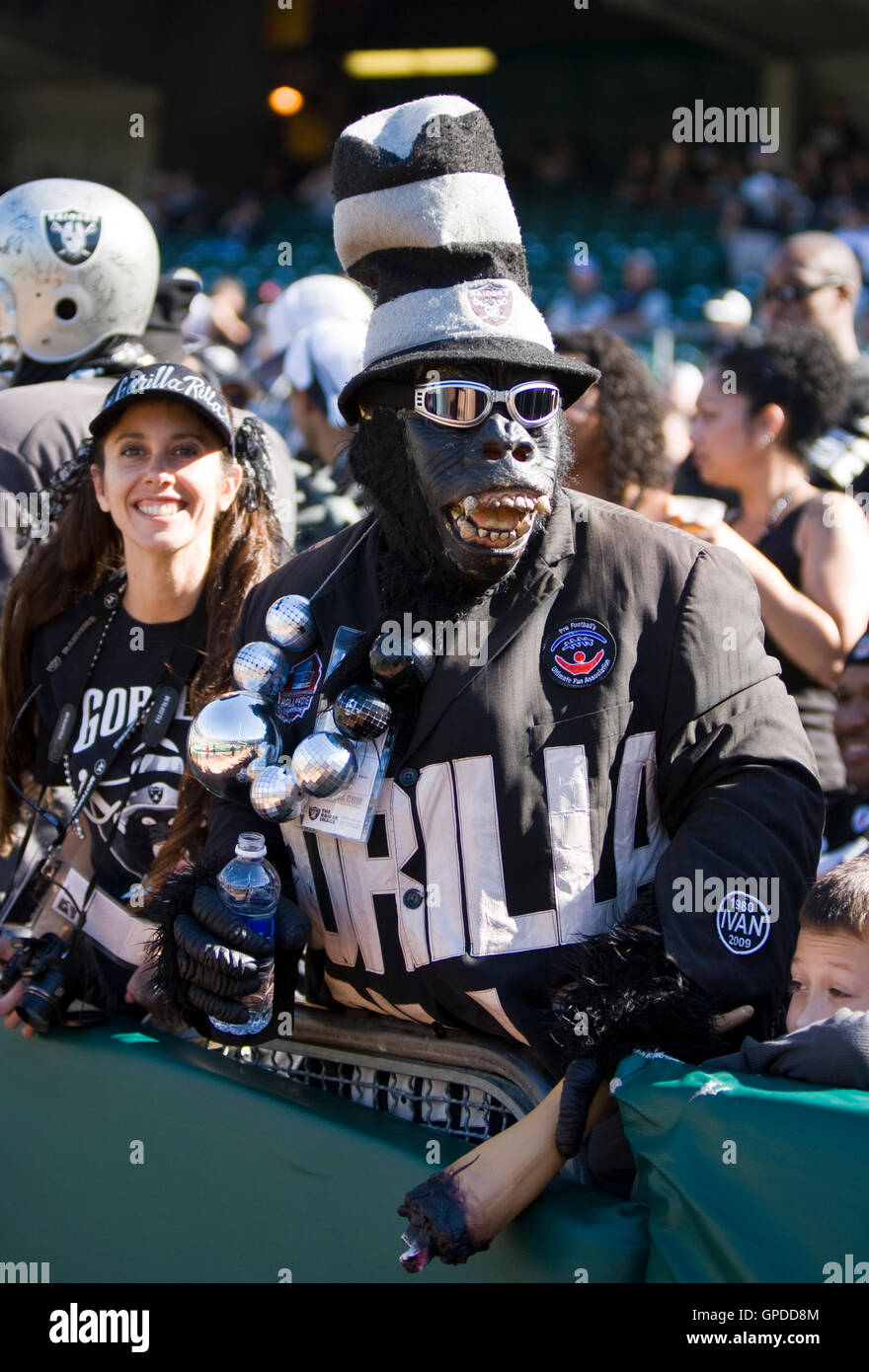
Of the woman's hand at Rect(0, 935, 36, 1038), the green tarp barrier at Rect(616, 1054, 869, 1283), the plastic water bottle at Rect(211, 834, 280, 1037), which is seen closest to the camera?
the green tarp barrier at Rect(616, 1054, 869, 1283)

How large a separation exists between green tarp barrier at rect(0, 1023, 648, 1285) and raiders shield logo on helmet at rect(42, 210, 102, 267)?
7.30ft

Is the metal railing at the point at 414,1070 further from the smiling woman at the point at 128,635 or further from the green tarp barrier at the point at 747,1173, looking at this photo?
the smiling woman at the point at 128,635

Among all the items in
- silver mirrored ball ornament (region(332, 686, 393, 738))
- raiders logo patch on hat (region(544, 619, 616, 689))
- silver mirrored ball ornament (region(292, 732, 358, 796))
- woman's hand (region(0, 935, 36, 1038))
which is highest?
raiders logo patch on hat (region(544, 619, 616, 689))

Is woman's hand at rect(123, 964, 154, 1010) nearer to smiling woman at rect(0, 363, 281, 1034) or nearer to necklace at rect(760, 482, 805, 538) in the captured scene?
smiling woman at rect(0, 363, 281, 1034)

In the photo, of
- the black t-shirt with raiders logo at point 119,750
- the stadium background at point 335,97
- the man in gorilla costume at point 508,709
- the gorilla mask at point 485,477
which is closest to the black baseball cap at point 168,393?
the black t-shirt with raiders logo at point 119,750

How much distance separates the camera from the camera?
3006 millimetres

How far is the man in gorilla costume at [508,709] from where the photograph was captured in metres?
2.30

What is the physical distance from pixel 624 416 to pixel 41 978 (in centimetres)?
219

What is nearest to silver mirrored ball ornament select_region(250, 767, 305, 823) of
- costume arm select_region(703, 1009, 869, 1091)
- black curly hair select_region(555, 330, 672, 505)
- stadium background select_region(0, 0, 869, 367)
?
costume arm select_region(703, 1009, 869, 1091)

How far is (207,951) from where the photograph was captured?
2441 mm

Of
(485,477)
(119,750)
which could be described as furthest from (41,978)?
(485,477)

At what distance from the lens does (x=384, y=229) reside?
2506 millimetres

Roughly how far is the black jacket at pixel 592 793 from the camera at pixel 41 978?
804mm

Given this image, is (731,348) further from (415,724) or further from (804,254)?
(415,724)
